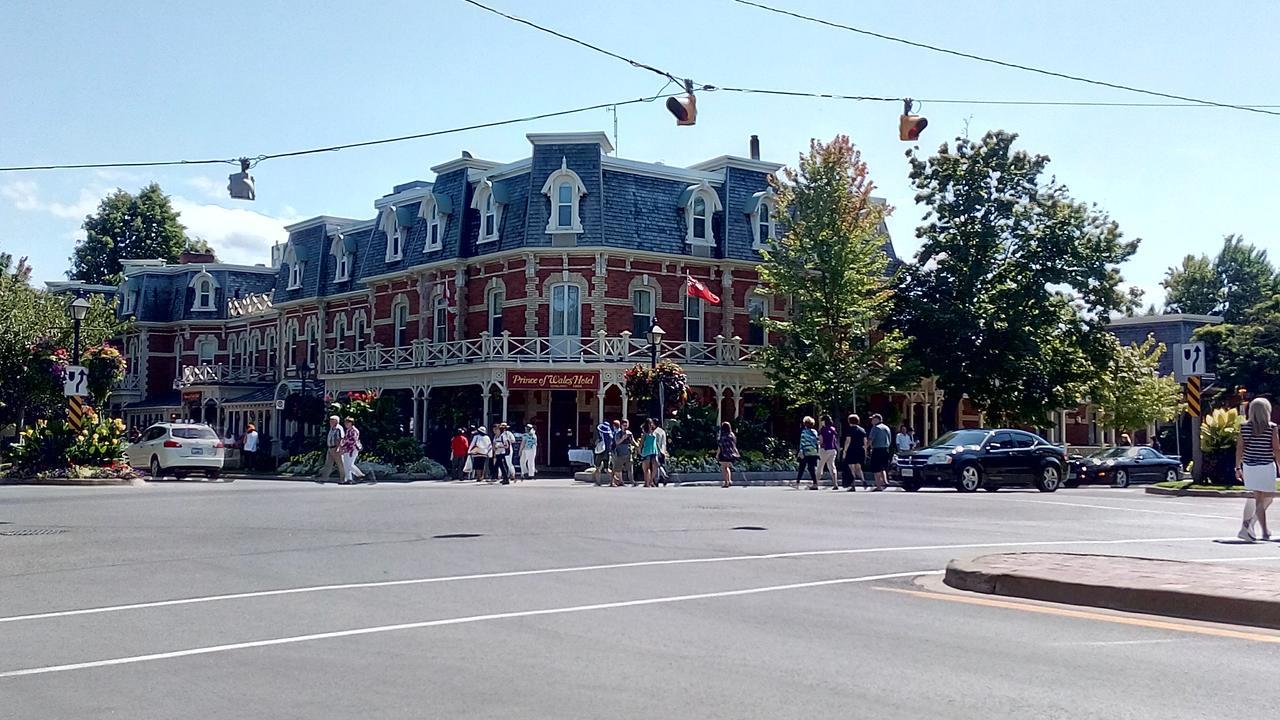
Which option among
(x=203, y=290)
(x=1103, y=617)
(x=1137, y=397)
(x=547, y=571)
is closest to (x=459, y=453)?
(x=547, y=571)

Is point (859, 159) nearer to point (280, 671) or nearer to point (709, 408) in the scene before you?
point (709, 408)

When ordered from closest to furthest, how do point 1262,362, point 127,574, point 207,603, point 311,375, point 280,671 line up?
1. point 280,671
2. point 207,603
3. point 127,574
4. point 311,375
5. point 1262,362

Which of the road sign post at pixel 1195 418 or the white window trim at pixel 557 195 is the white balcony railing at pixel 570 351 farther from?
the road sign post at pixel 1195 418

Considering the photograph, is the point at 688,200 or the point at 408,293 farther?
the point at 408,293

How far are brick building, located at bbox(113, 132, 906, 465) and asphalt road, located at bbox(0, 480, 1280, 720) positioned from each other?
23.4 meters

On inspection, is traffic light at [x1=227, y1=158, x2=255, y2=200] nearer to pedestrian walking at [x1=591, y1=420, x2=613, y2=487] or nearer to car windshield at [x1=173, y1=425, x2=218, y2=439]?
pedestrian walking at [x1=591, y1=420, x2=613, y2=487]

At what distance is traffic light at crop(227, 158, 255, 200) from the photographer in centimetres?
2184

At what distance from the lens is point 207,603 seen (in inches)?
384

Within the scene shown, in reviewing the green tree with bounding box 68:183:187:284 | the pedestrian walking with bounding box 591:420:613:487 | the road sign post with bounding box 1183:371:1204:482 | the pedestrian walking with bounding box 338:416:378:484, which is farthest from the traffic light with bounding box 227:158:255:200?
the green tree with bounding box 68:183:187:284

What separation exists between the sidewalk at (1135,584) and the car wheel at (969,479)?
1624cm

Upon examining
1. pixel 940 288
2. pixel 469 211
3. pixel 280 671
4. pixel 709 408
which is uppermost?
pixel 469 211

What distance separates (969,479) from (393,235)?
27.6 m

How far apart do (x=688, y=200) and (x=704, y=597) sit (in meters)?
33.9

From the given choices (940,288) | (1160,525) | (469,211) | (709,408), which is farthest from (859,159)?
(1160,525)
